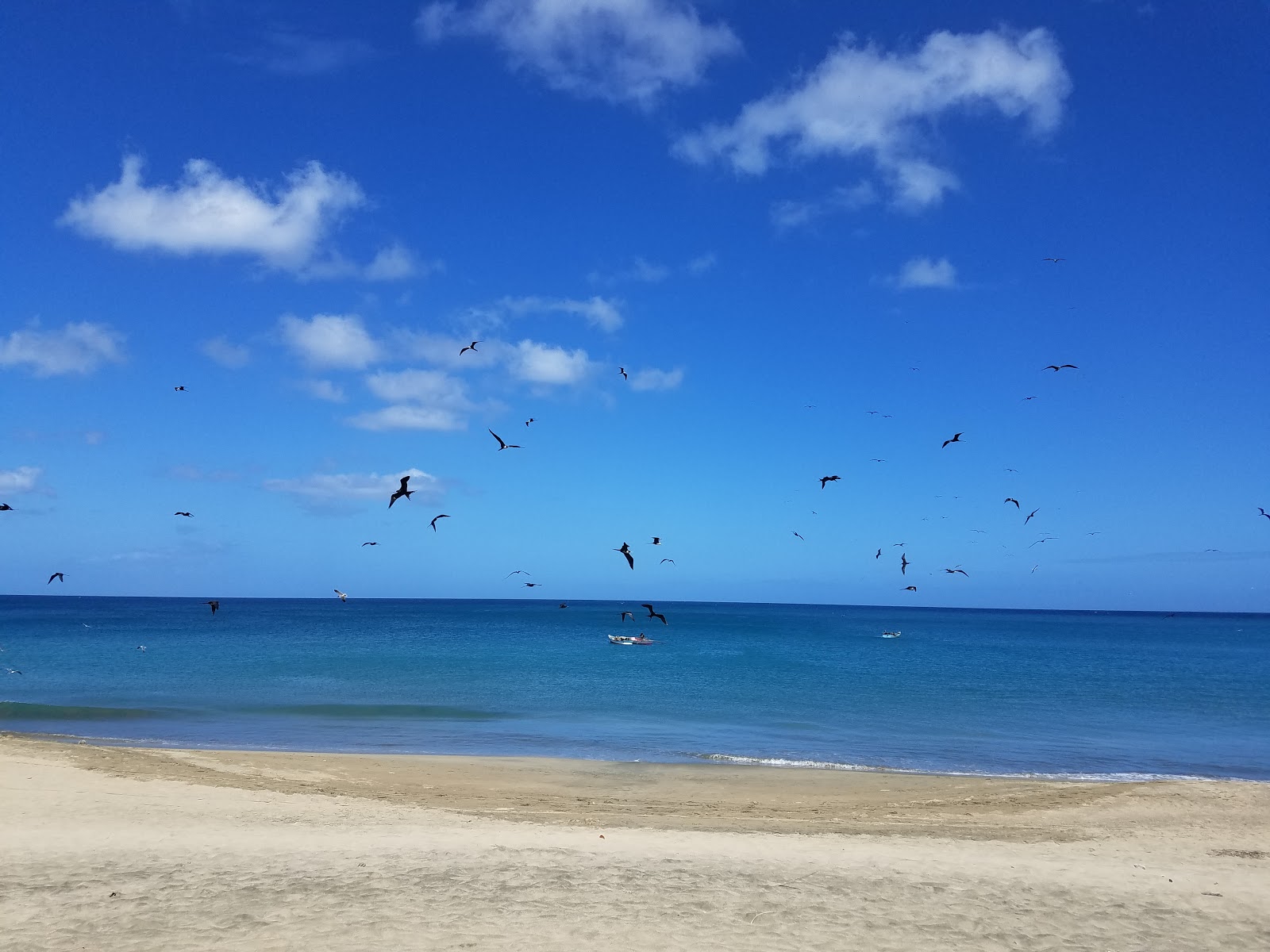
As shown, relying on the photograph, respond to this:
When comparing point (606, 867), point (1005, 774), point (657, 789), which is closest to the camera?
point (606, 867)

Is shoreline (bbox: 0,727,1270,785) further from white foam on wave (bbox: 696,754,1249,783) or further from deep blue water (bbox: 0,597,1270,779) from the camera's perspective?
deep blue water (bbox: 0,597,1270,779)

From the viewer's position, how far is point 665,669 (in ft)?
198

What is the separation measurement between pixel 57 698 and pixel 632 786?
3113 centimetres

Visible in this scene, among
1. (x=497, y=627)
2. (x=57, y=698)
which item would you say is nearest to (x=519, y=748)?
(x=57, y=698)

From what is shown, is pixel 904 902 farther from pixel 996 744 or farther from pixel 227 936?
pixel 996 744

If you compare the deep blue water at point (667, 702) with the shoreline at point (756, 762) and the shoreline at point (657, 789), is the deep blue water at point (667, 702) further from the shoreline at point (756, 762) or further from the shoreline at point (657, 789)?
the shoreline at point (657, 789)

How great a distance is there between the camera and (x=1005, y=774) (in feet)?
81.9

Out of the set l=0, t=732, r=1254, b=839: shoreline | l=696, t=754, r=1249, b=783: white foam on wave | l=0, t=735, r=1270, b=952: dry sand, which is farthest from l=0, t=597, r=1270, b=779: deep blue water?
l=0, t=735, r=1270, b=952: dry sand

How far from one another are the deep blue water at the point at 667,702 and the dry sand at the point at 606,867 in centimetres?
726

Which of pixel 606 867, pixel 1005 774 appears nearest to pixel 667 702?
pixel 1005 774

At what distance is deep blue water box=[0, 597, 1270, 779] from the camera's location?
94.2 ft

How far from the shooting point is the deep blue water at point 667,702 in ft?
94.2

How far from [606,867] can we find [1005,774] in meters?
16.5

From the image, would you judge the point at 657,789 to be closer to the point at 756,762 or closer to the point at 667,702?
the point at 756,762
